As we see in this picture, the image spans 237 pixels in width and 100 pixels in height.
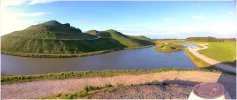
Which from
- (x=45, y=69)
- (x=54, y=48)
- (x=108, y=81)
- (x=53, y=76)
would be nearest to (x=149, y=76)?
(x=108, y=81)

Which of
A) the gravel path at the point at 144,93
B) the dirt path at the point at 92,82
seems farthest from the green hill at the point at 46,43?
the gravel path at the point at 144,93

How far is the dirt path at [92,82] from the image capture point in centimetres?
1901

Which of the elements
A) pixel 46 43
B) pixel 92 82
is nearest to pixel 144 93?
pixel 92 82

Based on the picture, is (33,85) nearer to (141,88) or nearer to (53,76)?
(53,76)

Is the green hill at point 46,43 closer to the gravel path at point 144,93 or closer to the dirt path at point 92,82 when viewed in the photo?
the dirt path at point 92,82

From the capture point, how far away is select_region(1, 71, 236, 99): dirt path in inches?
748

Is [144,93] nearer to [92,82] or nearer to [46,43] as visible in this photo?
[92,82]

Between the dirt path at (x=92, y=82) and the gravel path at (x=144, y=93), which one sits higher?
the gravel path at (x=144, y=93)

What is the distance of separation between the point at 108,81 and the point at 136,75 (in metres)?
3.34

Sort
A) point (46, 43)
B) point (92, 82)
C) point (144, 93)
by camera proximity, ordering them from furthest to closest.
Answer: point (46, 43) < point (92, 82) < point (144, 93)

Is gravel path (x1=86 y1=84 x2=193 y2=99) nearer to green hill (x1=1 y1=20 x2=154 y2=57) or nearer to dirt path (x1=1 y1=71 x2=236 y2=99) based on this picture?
dirt path (x1=1 y1=71 x2=236 y2=99)

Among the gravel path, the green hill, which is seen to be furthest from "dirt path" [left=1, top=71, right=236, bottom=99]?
the green hill

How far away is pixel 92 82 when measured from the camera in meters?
22.1

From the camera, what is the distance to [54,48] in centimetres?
4919
